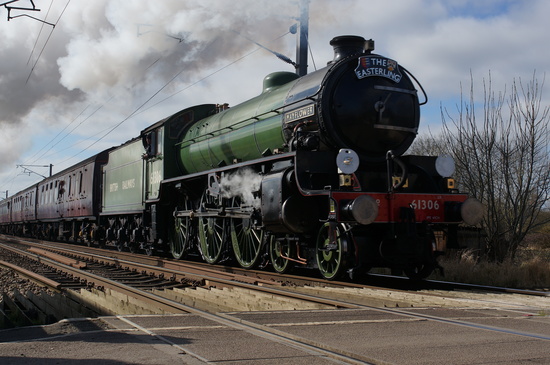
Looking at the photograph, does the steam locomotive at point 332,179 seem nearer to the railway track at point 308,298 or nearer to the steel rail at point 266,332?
the railway track at point 308,298

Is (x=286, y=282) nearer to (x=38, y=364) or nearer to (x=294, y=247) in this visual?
(x=294, y=247)

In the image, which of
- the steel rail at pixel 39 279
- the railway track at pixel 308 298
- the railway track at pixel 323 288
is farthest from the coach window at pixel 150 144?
the steel rail at pixel 39 279

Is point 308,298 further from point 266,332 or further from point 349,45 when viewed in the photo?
point 349,45

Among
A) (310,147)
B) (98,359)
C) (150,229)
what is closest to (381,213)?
(310,147)

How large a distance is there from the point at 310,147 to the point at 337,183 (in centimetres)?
64

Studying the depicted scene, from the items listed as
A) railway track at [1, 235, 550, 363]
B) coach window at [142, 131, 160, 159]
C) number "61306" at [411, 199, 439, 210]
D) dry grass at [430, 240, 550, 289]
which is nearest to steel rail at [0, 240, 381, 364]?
railway track at [1, 235, 550, 363]

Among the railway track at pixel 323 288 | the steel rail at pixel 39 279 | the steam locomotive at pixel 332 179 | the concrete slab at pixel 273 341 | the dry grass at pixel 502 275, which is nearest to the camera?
the concrete slab at pixel 273 341

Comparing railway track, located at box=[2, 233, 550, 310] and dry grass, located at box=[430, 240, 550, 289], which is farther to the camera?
dry grass, located at box=[430, 240, 550, 289]

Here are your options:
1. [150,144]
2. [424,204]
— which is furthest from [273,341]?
[150,144]

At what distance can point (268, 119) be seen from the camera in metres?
9.37

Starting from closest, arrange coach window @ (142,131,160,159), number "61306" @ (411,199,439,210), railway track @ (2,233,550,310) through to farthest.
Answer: railway track @ (2,233,550,310) → number "61306" @ (411,199,439,210) → coach window @ (142,131,160,159)

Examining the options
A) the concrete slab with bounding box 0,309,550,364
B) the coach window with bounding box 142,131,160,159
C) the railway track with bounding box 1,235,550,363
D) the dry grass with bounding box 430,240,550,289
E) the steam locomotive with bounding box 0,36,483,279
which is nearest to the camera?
the concrete slab with bounding box 0,309,550,364

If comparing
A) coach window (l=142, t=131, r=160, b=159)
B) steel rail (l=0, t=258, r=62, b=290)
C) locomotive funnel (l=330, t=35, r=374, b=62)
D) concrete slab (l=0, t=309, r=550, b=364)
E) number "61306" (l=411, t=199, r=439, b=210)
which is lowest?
steel rail (l=0, t=258, r=62, b=290)

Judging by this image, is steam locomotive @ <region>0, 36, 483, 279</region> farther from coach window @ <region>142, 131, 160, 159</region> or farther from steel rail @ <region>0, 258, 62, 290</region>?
steel rail @ <region>0, 258, 62, 290</region>
